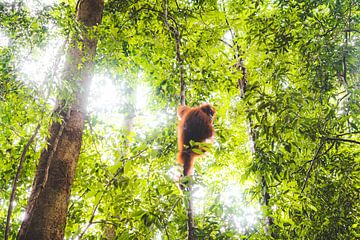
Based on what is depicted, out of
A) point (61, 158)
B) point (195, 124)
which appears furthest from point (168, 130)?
point (61, 158)

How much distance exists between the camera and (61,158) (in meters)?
2.73

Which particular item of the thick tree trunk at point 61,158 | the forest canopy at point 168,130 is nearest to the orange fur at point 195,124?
the forest canopy at point 168,130

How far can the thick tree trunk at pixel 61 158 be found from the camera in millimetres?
2305

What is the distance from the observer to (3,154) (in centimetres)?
304

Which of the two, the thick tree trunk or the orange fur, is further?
the orange fur

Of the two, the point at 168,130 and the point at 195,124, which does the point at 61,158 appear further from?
the point at 195,124

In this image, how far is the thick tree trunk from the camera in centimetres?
230

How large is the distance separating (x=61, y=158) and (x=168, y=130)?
979mm

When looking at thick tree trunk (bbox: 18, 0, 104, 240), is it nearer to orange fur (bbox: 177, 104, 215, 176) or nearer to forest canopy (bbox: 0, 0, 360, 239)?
forest canopy (bbox: 0, 0, 360, 239)

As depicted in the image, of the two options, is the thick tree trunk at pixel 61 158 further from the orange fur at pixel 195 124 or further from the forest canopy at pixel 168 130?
the orange fur at pixel 195 124

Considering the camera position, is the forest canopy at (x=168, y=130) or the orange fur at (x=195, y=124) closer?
the forest canopy at (x=168, y=130)

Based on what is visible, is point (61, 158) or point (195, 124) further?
point (195, 124)

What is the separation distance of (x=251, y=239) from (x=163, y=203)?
122 centimetres

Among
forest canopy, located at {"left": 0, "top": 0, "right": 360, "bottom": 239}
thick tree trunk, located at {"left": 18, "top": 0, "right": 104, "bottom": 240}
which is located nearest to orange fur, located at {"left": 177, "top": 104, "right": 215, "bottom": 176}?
forest canopy, located at {"left": 0, "top": 0, "right": 360, "bottom": 239}
